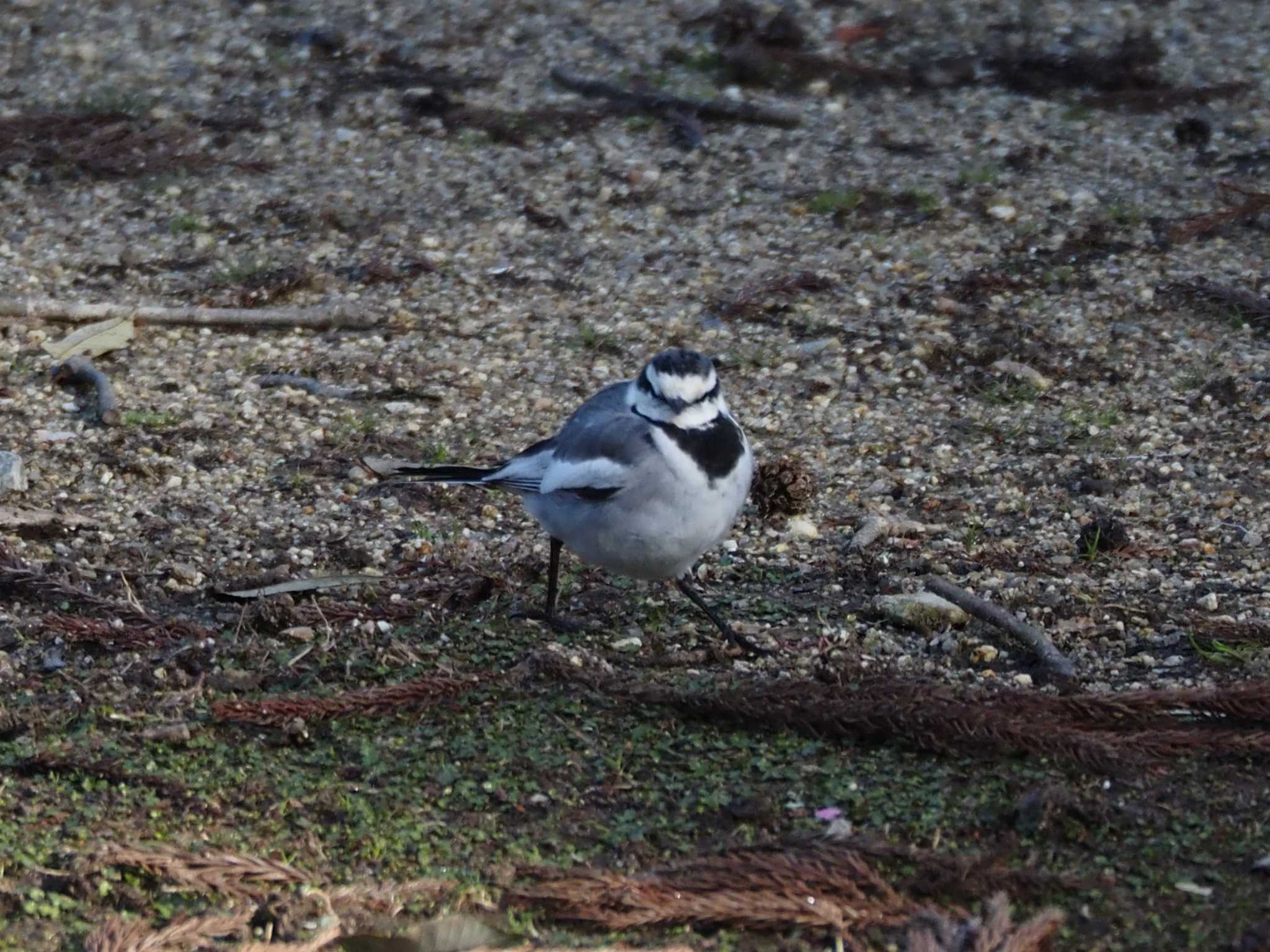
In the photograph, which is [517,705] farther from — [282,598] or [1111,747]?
[1111,747]

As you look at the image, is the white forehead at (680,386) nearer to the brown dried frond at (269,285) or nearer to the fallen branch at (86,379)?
the fallen branch at (86,379)

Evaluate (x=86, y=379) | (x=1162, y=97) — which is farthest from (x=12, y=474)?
(x=1162, y=97)

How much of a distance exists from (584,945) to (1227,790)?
4.88ft

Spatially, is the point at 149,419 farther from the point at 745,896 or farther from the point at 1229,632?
the point at 1229,632

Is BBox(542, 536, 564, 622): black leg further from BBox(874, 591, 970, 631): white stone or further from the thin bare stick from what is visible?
the thin bare stick

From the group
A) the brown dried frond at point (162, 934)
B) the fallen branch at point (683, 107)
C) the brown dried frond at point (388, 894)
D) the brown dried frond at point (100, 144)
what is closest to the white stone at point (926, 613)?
the brown dried frond at point (388, 894)

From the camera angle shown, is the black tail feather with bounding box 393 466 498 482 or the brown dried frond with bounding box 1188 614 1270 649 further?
the black tail feather with bounding box 393 466 498 482

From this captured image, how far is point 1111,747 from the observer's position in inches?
147

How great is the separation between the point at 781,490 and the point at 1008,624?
3.87 feet

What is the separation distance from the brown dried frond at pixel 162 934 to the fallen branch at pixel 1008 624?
2195mm

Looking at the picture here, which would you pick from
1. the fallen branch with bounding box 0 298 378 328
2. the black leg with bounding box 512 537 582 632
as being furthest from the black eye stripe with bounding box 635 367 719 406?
the fallen branch with bounding box 0 298 378 328

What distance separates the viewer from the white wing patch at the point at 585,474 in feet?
14.9

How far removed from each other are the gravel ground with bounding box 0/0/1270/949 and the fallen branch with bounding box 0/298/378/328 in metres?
0.06

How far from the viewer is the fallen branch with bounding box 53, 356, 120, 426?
6133 mm
